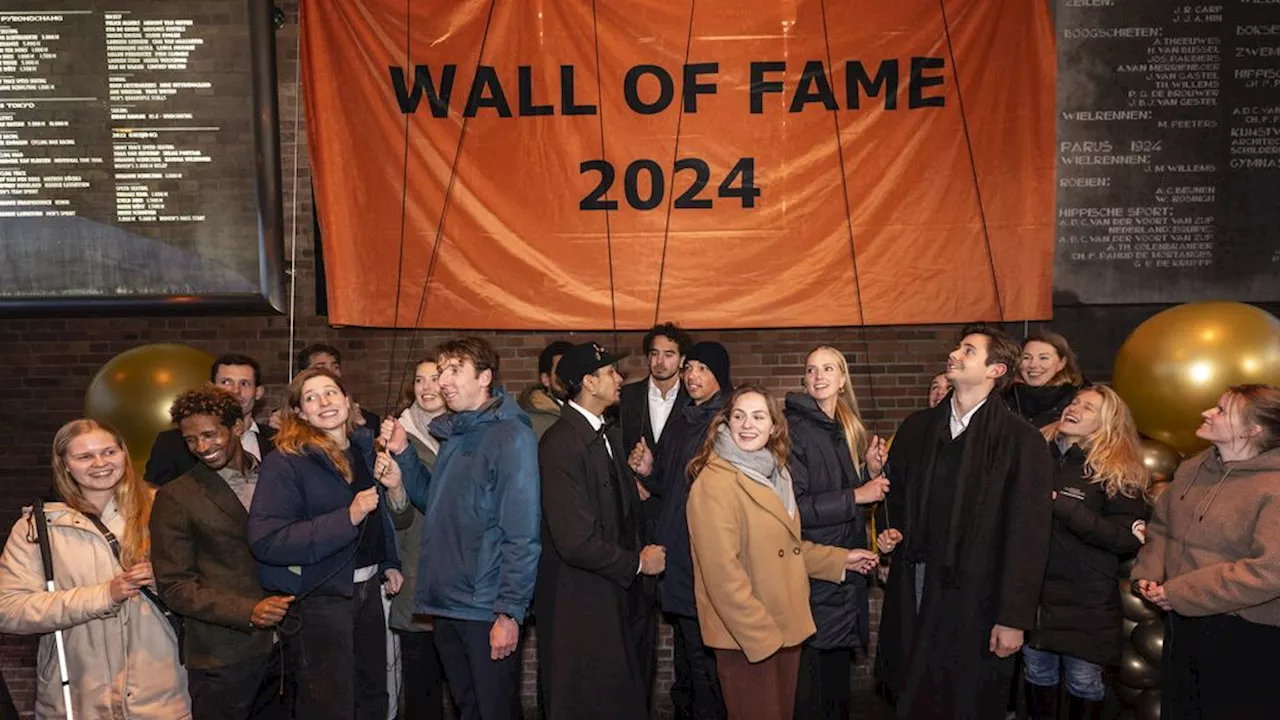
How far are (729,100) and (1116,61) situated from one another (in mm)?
1966

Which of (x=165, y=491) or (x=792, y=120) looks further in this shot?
(x=792, y=120)

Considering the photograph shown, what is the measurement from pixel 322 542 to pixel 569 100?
9.57 feet

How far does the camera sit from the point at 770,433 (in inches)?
156

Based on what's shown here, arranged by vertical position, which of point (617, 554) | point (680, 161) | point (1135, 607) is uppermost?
point (680, 161)

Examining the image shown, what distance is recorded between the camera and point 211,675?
3.69 meters

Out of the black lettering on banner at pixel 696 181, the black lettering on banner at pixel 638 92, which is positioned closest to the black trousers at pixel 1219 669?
the black lettering on banner at pixel 696 181

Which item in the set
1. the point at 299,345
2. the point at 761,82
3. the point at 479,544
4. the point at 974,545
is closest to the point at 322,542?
the point at 479,544

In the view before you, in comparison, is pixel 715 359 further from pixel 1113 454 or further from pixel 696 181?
pixel 1113 454

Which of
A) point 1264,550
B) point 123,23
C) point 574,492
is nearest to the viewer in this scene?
point 1264,550

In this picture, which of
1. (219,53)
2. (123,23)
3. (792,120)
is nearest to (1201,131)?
(792,120)

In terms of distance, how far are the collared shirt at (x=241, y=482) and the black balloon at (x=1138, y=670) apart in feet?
11.9

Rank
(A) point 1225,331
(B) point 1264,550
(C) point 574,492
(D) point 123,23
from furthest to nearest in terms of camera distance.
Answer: (D) point 123,23, (A) point 1225,331, (C) point 574,492, (B) point 1264,550

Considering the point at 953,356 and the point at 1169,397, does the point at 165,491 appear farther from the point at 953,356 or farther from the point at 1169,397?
the point at 1169,397

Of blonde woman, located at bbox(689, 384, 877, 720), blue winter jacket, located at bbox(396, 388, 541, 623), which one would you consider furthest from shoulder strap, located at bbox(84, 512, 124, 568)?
blonde woman, located at bbox(689, 384, 877, 720)
